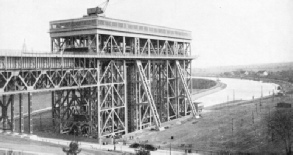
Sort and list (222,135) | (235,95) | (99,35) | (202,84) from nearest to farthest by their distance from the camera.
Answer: (222,135) → (99,35) → (235,95) → (202,84)

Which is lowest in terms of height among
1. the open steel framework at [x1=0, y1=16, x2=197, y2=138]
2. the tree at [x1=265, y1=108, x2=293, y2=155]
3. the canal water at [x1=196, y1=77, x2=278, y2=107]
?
the canal water at [x1=196, y1=77, x2=278, y2=107]

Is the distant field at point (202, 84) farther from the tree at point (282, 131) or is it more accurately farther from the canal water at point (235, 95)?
the tree at point (282, 131)

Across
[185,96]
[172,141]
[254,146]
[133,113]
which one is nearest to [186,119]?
[185,96]

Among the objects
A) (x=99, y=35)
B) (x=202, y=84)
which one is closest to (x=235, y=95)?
(x=202, y=84)

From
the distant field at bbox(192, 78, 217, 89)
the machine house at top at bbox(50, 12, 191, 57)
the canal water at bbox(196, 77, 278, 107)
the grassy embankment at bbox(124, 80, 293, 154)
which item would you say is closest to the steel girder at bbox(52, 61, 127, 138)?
the machine house at top at bbox(50, 12, 191, 57)

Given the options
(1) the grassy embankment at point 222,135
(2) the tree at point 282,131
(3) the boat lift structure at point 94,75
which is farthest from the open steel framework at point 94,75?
(2) the tree at point 282,131

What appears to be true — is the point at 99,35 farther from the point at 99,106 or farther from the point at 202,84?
the point at 202,84

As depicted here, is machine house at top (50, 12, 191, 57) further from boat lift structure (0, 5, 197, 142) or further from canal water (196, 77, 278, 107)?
canal water (196, 77, 278, 107)

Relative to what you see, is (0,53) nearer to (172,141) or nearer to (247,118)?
(172,141)
